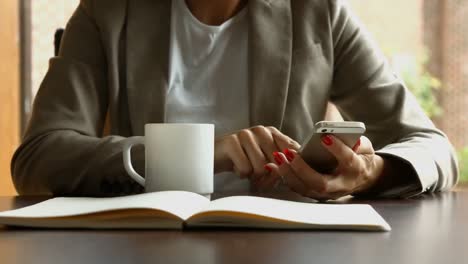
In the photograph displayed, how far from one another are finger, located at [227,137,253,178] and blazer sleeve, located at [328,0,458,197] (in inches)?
9.7

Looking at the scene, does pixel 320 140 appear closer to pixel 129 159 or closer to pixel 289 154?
pixel 289 154

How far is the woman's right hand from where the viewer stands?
3.37 feet

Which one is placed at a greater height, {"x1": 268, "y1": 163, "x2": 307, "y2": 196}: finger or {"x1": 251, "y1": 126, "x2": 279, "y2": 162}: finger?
{"x1": 251, "y1": 126, "x2": 279, "y2": 162}: finger

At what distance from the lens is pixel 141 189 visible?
3.49ft

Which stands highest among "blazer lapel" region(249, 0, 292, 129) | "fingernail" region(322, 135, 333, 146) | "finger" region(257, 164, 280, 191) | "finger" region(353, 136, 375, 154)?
"blazer lapel" region(249, 0, 292, 129)

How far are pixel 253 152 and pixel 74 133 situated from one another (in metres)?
0.33

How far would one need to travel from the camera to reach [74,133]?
1181mm

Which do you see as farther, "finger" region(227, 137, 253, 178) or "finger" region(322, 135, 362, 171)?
"finger" region(227, 137, 253, 178)

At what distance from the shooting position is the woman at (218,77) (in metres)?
1.25

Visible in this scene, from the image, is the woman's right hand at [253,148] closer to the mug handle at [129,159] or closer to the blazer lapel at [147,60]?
the mug handle at [129,159]

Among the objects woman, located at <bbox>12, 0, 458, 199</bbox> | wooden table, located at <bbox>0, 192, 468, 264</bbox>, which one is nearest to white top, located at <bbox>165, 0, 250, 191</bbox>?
woman, located at <bbox>12, 0, 458, 199</bbox>

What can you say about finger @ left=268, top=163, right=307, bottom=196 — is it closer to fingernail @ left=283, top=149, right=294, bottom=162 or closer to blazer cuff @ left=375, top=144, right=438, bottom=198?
fingernail @ left=283, top=149, right=294, bottom=162

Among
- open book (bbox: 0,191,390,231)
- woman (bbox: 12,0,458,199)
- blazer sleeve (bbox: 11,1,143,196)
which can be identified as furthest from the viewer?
woman (bbox: 12,0,458,199)

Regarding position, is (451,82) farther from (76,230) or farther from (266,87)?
(76,230)
